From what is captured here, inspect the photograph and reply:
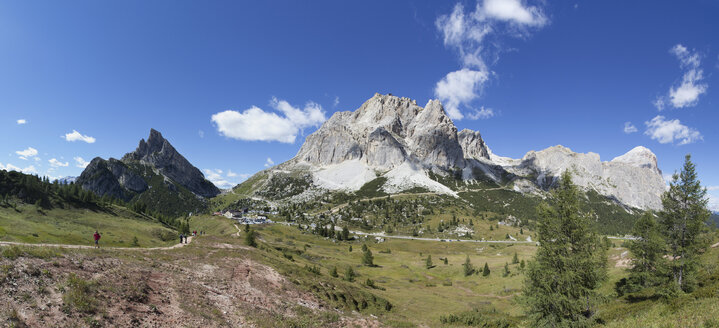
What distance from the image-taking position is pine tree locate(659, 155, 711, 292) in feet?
108

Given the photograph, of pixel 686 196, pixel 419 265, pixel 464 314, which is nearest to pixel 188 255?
pixel 464 314

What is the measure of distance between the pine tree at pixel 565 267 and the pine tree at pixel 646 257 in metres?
17.4

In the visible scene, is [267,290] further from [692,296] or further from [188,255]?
[692,296]

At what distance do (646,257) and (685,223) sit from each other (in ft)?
32.8

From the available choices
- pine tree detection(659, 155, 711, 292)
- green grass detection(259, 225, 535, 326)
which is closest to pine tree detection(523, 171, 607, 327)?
green grass detection(259, 225, 535, 326)

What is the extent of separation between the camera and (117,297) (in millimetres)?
22062

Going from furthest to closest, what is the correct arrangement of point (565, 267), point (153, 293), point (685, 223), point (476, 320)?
point (476, 320), point (685, 223), point (565, 267), point (153, 293)

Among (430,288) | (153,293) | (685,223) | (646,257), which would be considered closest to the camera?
(153,293)

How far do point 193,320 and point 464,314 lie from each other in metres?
40.7

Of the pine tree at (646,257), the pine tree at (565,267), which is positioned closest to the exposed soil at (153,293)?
the pine tree at (565,267)

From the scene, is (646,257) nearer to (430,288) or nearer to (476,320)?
(476,320)

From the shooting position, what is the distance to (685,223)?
33812 mm

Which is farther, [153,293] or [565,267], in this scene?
[565,267]

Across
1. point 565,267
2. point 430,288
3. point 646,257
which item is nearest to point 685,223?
point 646,257
